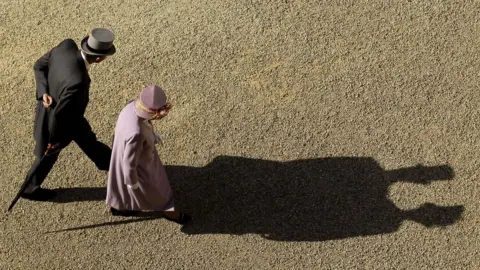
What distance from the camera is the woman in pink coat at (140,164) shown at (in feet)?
15.1

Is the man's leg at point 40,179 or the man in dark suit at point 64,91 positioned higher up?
the man in dark suit at point 64,91

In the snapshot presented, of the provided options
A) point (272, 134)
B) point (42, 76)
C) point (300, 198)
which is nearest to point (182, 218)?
point (300, 198)

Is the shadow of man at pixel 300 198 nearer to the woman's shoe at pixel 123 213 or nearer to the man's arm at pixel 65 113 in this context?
the woman's shoe at pixel 123 213

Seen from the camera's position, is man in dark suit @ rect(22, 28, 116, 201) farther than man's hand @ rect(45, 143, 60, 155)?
No

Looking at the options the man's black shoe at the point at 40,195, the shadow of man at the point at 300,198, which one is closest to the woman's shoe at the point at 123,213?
the shadow of man at the point at 300,198

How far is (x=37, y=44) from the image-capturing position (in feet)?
23.1

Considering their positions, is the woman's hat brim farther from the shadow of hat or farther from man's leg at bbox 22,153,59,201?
man's leg at bbox 22,153,59,201

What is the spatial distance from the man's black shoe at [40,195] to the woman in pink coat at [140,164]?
67 cm

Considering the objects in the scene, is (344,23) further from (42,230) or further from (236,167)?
(42,230)

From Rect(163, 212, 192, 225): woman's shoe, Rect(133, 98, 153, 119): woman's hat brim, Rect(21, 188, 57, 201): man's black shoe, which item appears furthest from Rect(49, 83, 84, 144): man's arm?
Rect(163, 212, 192, 225): woman's shoe

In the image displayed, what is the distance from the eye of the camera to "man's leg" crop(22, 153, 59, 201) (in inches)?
220

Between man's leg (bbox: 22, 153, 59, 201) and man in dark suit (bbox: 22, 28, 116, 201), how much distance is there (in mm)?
13

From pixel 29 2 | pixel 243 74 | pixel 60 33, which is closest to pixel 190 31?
pixel 243 74

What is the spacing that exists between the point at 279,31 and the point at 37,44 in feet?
9.39
